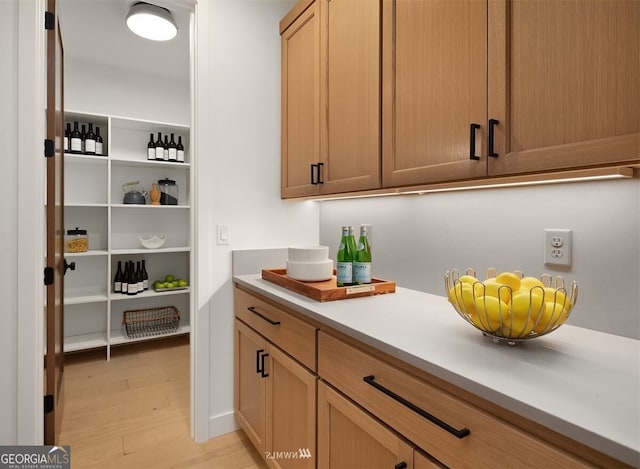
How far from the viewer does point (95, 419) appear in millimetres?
2092

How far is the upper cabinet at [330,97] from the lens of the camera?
4.73 feet

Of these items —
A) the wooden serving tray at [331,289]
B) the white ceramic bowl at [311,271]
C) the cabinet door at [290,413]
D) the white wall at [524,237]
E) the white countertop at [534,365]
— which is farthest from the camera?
the white ceramic bowl at [311,271]

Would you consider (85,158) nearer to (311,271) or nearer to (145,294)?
(145,294)

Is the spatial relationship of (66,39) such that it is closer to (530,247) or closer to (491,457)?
(530,247)

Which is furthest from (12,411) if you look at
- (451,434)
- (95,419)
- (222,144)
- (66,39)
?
(66,39)

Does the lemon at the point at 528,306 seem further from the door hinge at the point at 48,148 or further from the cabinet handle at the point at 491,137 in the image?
the door hinge at the point at 48,148

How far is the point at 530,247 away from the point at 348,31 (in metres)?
1.17

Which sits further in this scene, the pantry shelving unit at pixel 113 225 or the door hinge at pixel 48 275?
the pantry shelving unit at pixel 113 225

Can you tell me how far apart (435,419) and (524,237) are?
728mm

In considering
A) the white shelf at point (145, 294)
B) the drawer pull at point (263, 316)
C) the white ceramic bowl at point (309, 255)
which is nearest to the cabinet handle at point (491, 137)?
the white ceramic bowl at point (309, 255)

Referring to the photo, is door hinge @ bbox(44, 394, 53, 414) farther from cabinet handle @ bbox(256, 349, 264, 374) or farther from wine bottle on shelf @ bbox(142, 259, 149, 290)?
wine bottle on shelf @ bbox(142, 259, 149, 290)

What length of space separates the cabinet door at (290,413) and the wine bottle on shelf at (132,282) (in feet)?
7.36

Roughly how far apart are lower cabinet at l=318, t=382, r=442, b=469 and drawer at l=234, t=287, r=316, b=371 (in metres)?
0.14

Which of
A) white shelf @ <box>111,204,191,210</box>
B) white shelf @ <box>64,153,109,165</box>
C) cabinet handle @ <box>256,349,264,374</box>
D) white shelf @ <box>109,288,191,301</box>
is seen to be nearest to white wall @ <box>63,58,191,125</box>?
white shelf @ <box>64,153,109,165</box>
